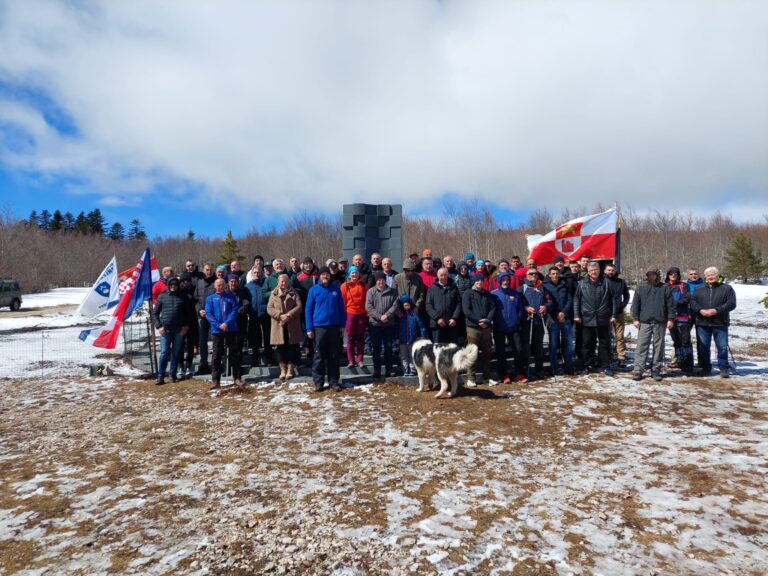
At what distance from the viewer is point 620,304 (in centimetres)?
873

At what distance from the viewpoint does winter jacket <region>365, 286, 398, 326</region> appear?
25.3 ft

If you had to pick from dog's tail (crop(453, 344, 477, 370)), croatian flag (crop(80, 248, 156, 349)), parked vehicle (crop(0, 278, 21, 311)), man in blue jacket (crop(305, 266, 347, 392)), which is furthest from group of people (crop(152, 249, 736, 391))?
parked vehicle (crop(0, 278, 21, 311))

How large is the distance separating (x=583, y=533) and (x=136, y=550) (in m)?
3.35

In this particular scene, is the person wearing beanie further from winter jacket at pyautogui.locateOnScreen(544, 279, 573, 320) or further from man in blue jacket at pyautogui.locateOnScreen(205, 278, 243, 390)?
man in blue jacket at pyautogui.locateOnScreen(205, 278, 243, 390)

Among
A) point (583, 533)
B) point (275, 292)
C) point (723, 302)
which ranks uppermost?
point (275, 292)

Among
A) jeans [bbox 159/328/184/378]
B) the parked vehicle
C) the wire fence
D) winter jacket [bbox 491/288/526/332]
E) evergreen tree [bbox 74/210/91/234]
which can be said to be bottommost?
the wire fence

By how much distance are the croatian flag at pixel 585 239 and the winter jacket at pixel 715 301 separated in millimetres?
1983

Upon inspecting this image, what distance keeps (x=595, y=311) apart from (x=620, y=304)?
95cm

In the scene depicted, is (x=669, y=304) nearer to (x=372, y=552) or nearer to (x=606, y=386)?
(x=606, y=386)

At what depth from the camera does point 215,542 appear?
3295 millimetres

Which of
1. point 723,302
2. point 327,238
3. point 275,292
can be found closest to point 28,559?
point 275,292

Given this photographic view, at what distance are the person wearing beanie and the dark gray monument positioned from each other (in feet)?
21.7

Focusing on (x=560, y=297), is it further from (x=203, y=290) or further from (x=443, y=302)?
(x=203, y=290)

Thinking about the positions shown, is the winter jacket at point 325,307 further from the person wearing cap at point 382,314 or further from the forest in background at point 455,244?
the forest in background at point 455,244
